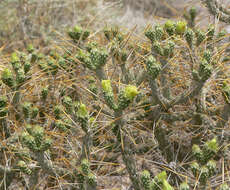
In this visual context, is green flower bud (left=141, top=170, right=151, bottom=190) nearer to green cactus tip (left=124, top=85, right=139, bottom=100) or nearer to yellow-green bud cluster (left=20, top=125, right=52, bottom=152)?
green cactus tip (left=124, top=85, right=139, bottom=100)

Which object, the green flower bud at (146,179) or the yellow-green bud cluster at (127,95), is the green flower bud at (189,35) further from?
the green flower bud at (146,179)

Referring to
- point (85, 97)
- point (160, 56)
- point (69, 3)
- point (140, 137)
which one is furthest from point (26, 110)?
point (69, 3)

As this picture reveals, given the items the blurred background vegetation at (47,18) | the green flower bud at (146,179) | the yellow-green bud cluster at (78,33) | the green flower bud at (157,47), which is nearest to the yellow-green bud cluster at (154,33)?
the green flower bud at (157,47)

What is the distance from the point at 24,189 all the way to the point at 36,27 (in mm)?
2697

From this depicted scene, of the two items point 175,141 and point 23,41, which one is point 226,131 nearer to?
point 175,141

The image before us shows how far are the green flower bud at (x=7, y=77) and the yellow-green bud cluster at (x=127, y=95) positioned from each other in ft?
2.46

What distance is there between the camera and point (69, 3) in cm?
462

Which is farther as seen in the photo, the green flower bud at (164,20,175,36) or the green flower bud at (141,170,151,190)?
the green flower bud at (164,20,175,36)

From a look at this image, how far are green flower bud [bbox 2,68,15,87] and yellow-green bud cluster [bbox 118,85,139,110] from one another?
2.46 feet

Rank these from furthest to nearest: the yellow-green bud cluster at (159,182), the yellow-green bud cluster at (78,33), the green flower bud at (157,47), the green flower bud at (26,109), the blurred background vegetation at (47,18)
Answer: the blurred background vegetation at (47,18), the yellow-green bud cluster at (78,33), the green flower bud at (26,109), the green flower bud at (157,47), the yellow-green bud cluster at (159,182)

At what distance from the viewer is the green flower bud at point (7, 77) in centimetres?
189

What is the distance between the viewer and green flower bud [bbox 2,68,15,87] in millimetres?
1894

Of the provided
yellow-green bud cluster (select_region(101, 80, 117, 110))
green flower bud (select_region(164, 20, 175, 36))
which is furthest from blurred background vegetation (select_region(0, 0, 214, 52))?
yellow-green bud cluster (select_region(101, 80, 117, 110))

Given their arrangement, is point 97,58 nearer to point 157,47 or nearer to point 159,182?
point 157,47
